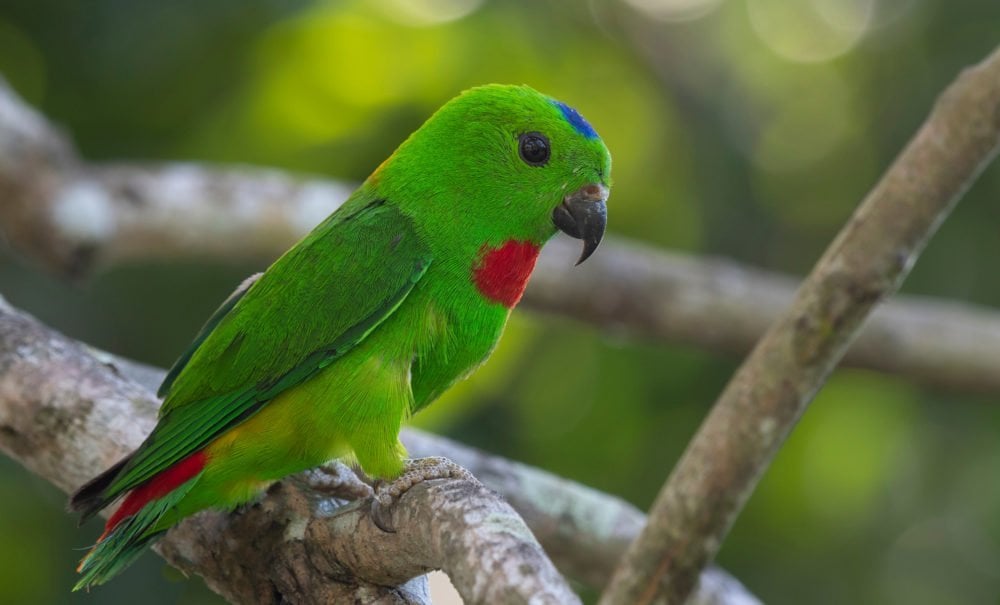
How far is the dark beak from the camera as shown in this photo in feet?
9.59

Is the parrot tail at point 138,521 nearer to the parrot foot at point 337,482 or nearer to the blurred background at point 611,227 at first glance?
the parrot foot at point 337,482

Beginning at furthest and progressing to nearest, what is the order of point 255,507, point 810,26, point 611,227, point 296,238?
point 810,26
point 611,227
point 296,238
point 255,507

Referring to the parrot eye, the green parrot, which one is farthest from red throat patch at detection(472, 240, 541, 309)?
the parrot eye

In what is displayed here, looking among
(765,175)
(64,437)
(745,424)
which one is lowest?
(64,437)

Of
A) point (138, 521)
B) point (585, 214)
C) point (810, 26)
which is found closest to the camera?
point (138, 521)

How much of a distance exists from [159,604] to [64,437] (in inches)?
82.1

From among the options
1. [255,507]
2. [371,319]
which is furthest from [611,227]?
[255,507]

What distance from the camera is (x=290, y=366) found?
2738 mm

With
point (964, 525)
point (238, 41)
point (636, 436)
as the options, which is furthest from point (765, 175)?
point (238, 41)

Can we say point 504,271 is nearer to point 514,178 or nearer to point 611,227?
point 514,178

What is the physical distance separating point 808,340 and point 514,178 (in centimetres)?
81

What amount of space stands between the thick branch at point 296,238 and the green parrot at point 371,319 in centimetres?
146

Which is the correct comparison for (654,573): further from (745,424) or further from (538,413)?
(538,413)

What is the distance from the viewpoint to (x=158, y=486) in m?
2.58
